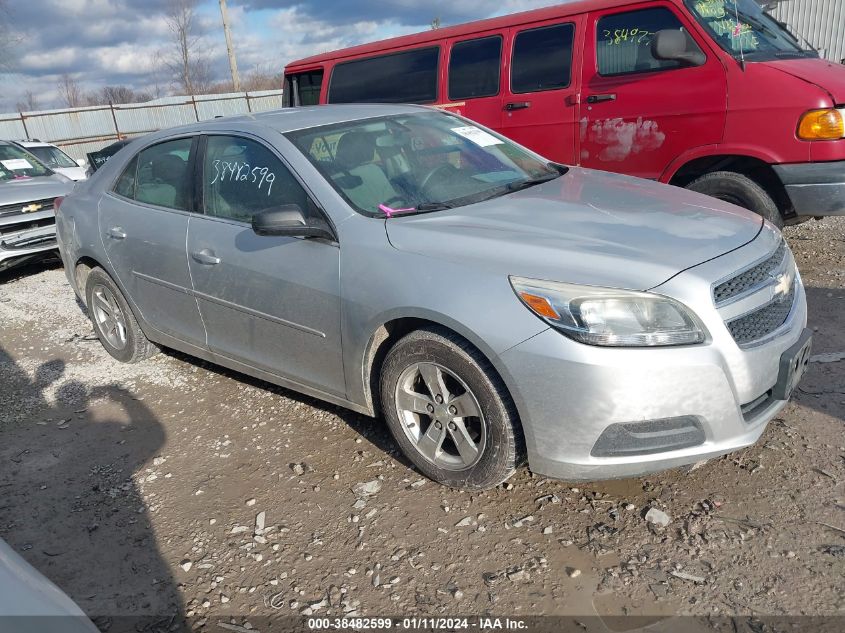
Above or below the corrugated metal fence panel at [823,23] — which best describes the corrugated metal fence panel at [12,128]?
below

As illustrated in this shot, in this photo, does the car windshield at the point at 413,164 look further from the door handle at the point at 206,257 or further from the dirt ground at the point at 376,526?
the dirt ground at the point at 376,526

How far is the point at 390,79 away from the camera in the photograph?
684 centimetres

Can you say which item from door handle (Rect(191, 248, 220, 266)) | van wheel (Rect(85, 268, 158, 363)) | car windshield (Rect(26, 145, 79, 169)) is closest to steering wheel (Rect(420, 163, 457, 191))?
door handle (Rect(191, 248, 220, 266))

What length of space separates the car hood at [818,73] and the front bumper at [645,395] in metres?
2.70

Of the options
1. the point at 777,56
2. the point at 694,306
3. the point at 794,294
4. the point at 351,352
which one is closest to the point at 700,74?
the point at 777,56

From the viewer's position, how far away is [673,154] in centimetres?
505

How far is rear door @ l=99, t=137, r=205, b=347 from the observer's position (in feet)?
12.5

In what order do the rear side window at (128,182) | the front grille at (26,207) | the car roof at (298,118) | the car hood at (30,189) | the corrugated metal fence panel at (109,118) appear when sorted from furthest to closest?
the corrugated metal fence panel at (109,118), the car hood at (30,189), the front grille at (26,207), the rear side window at (128,182), the car roof at (298,118)

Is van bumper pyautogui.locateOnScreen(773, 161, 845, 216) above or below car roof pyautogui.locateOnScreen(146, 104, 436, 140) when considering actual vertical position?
below

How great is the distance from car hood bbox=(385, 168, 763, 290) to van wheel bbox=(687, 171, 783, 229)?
167cm

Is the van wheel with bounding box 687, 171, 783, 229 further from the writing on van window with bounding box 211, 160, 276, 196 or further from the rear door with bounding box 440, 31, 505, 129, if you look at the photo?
the writing on van window with bounding box 211, 160, 276, 196

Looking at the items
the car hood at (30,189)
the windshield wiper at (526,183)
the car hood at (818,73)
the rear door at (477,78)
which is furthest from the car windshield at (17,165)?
the car hood at (818,73)

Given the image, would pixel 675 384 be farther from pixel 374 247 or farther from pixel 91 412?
pixel 91 412

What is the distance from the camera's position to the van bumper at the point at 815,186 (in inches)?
173
